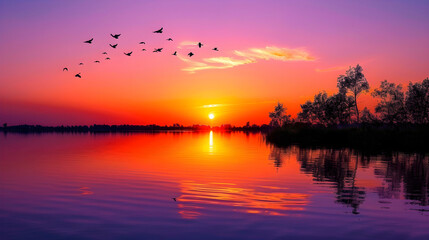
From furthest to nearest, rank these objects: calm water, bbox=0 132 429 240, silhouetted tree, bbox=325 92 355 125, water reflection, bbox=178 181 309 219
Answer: silhouetted tree, bbox=325 92 355 125, water reflection, bbox=178 181 309 219, calm water, bbox=0 132 429 240

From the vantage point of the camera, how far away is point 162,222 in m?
16.1

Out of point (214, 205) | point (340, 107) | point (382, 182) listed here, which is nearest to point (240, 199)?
point (214, 205)

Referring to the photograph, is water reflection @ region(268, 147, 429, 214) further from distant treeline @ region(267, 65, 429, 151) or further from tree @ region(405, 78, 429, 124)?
tree @ region(405, 78, 429, 124)

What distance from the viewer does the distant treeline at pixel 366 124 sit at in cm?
7750

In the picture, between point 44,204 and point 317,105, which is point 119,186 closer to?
point 44,204

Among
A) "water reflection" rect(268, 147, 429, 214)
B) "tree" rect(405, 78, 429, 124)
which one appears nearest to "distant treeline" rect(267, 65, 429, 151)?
"tree" rect(405, 78, 429, 124)

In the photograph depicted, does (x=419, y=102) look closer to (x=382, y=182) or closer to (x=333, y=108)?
(x=333, y=108)

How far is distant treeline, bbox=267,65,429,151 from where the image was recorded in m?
77.5

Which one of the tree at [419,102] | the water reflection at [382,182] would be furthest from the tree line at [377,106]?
the water reflection at [382,182]

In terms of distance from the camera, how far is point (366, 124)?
301 feet

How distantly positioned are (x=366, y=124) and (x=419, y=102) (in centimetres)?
2254

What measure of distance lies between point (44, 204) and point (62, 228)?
19.1 ft

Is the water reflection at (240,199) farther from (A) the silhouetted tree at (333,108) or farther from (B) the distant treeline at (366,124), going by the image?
(A) the silhouetted tree at (333,108)

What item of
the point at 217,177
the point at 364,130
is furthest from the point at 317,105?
the point at 217,177
